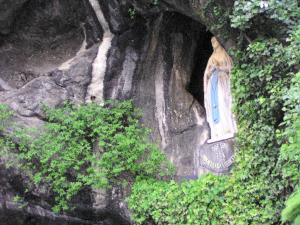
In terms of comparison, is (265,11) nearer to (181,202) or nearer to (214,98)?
(214,98)

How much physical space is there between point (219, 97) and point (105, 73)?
7.33ft

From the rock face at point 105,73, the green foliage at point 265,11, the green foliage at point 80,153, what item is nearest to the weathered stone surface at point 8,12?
the rock face at point 105,73

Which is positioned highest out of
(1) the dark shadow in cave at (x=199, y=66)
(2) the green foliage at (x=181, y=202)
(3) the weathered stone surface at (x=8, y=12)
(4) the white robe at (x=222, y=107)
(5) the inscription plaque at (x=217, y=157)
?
(3) the weathered stone surface at (x=8, y=12)

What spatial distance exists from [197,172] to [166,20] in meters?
3.16

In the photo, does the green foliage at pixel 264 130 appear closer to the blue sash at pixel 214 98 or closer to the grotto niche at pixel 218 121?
the grotto niche at pixel 218 121

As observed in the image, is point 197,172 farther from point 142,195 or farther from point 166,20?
point 166,20

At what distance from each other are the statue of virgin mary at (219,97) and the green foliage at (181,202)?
42.6 inches

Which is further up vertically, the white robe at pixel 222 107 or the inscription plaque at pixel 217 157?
the white robe at pixel 222 107

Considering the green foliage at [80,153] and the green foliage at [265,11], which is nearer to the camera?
the green foliage at [265,11]

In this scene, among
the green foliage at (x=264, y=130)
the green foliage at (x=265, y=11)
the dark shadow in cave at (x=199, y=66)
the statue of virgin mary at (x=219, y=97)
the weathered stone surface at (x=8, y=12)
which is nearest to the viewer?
the green foliage at (x=264, y=130)

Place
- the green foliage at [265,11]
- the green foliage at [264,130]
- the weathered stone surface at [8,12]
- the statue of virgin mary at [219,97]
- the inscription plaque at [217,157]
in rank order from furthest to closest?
the weathered stone surface at [8,12], the statue of virgin mary at [219,97], the inscription plaque at [217,157], the green foliage at [265,11], the green foliage at [264,130]

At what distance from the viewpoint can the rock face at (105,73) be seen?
5.02 m

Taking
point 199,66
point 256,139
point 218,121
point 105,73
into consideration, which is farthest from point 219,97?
point 199,66

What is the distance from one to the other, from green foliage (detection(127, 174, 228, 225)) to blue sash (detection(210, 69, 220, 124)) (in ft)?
4.13
